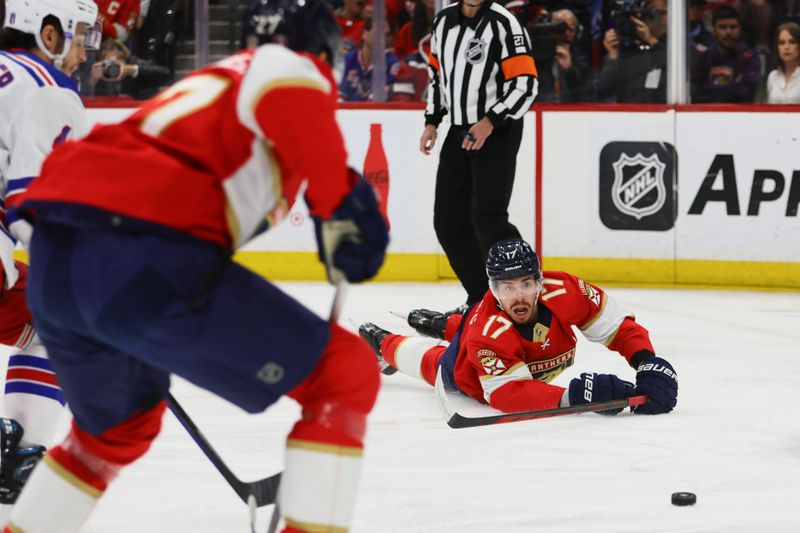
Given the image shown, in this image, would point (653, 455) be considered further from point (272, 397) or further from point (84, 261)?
point (84, 261)

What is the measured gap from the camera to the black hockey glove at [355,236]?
170 centimetres

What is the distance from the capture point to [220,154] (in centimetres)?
175

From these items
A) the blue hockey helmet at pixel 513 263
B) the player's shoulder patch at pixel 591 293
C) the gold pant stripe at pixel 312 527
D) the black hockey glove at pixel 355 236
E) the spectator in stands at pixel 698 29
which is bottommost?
the gold pant stripe at pixel 312 527

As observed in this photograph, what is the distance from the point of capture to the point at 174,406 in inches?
98.1

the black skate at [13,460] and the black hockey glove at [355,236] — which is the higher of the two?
the black hockey glove at [355,236]

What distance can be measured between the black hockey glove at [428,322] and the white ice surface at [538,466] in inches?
16.7

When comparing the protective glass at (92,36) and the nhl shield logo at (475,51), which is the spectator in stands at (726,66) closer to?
the nhl shield logo at (475,51)

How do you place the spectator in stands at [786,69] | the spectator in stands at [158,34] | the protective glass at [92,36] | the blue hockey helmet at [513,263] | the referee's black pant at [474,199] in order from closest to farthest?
the protective glass at [92,36]
the blue hockey helmet at [513,263]
the referee's black pant at [474,199]
the spectator in stands at [786,69]
the spectator in stands at [158,34]

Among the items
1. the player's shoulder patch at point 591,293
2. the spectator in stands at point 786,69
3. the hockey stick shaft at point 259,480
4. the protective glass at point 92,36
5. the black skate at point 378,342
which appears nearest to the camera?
the hockey stick shaft at point 259,480

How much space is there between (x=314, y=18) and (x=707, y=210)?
13.6 feet

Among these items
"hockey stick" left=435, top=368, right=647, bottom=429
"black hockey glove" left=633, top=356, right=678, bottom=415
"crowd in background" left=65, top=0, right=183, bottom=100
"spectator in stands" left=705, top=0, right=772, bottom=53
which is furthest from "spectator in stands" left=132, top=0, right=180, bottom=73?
"black hockey glove" left=633, top=356, right=678, bottom=415

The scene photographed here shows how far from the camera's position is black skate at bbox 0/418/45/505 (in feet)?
8.01

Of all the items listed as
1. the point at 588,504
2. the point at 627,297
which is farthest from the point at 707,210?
the point at 588,504

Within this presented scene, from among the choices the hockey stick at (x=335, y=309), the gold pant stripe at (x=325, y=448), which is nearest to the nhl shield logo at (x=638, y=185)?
the hockey stick at (x=335, y=309)
